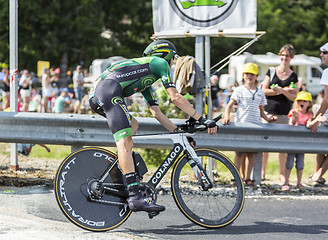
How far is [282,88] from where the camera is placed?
9.07 metres

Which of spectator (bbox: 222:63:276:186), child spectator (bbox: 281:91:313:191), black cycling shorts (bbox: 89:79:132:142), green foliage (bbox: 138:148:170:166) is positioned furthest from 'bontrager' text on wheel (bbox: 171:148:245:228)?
green foliage (bbox: 138:148:170:166)

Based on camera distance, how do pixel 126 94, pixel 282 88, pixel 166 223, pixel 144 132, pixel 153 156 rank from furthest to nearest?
pixel 153 156, pixel 282 88, pixel 144 132, pixel 166 223, pixel 126 94

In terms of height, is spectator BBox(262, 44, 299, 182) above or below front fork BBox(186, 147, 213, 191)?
above

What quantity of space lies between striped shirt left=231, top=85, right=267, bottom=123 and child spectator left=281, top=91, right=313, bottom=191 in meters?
0.56

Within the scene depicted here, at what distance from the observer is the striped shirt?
870 cm

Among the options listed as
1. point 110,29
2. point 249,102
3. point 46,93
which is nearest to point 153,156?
point 249,102

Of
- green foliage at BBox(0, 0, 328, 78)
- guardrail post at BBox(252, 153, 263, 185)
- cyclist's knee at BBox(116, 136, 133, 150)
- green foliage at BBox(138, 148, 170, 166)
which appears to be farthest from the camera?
green foliage at BBox(0, 0, 328, 78)

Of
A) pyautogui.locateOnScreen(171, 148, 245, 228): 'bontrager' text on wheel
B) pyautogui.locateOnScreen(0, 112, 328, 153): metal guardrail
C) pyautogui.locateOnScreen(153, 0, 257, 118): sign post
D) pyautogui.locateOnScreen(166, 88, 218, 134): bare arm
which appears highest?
pyautogui.locateOnScreen(153, 0, 257, 118): sign post

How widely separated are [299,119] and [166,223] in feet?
11.5

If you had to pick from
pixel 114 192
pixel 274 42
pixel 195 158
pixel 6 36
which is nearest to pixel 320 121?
pixel 195 158

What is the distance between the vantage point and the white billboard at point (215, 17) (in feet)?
30.2

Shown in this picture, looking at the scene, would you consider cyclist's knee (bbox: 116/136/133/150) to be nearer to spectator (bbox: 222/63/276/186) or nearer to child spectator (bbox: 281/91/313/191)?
spectator (bbox: 222/63/276/186)

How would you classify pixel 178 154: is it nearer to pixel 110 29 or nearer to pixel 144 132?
pixel 144 132

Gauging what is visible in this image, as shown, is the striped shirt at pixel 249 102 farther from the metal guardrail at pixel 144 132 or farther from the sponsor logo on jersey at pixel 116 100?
the sponsor logo on jersey at pixel 116 100
